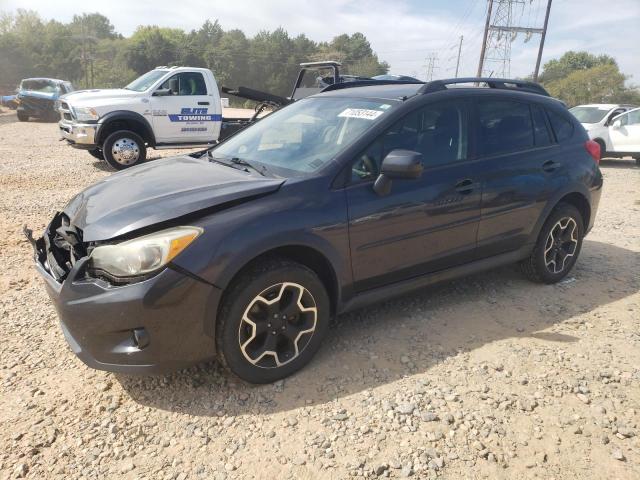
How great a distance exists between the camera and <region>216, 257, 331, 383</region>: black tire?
8.37ft

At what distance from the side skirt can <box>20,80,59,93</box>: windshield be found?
21.9 meters

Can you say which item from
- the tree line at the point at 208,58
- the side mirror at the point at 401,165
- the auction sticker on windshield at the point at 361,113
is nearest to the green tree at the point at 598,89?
the tree line at the point at 208,58

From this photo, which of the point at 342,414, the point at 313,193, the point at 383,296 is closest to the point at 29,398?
the point at 342,414

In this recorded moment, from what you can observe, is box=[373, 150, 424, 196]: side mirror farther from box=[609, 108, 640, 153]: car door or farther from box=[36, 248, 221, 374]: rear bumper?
box=[609, 108, 640, 153]: car door

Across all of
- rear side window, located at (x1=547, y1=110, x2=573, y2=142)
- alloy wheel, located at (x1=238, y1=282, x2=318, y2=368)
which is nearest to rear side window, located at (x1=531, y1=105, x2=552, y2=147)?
rear side window, located at (x1=547, y1=110, x2=573, y2=142)

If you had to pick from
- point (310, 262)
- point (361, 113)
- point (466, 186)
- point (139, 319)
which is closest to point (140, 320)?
point (139, 319)

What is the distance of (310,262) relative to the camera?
2910 mm

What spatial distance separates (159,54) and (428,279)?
240 feet

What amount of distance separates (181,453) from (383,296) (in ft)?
5.12

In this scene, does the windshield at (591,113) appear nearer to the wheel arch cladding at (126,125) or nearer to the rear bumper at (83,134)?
the wheel arch cladding at (126,125)

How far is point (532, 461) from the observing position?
228 centimetres

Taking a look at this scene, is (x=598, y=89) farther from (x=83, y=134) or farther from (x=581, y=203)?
(x=581, y=203)

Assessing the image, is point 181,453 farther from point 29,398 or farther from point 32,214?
point 32,214

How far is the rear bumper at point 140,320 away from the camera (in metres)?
2.32
